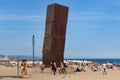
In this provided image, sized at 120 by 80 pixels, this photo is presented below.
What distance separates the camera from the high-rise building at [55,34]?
38.3 metres

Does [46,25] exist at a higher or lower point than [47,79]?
higher

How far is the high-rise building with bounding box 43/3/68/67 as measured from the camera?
38.3 meters

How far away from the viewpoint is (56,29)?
38.7 meters

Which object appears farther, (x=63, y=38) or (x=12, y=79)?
(x=63, y=38)

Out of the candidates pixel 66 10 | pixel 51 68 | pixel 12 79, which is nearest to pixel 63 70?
pixel 51 68

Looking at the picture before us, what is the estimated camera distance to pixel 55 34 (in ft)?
127

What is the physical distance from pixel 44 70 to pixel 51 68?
2.99ft

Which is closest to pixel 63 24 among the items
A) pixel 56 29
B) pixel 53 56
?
pixel 56 29

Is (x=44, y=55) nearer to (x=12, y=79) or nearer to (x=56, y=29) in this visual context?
(x=56, y=29)

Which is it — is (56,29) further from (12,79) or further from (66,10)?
(12,79)

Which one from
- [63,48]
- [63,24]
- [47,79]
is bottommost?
[47,79]

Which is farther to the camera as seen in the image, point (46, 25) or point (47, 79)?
point (46, 25)

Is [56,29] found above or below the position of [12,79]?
above

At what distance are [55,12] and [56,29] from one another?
176 centimetres
